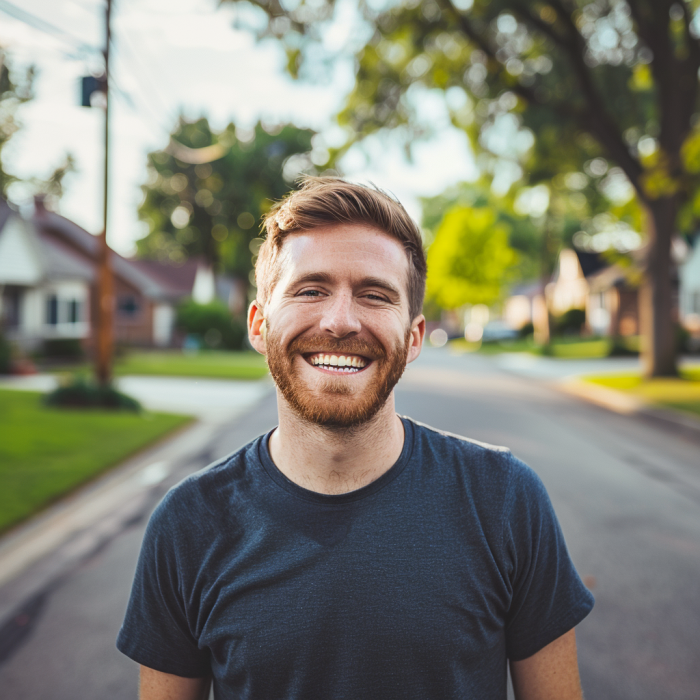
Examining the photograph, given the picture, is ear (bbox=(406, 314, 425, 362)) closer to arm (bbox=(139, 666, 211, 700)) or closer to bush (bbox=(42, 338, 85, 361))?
arm (bbox=(139, 666, 211, 700))

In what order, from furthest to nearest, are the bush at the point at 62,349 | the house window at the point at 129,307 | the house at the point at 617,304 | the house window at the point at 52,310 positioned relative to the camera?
1. the house at the point at 617,304
2. the house window at the point at 129,307
3. the house window at the point at 52,310
4. the bush at the point at 62,349

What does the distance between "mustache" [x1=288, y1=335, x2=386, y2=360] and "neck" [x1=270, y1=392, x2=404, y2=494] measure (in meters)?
0.15

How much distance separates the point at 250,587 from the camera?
169 cm

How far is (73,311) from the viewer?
96.9ft

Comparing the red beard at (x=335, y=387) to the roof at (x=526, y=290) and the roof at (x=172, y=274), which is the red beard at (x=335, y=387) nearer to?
the roof at (x=172, y=274)

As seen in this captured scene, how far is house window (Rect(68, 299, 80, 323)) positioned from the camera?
29188 mm

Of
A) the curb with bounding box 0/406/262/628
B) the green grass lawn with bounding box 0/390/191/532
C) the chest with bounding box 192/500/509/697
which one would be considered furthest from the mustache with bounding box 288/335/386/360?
the green grass lawn with bounding box 0/390/191/532

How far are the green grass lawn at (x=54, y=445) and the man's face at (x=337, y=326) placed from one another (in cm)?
528

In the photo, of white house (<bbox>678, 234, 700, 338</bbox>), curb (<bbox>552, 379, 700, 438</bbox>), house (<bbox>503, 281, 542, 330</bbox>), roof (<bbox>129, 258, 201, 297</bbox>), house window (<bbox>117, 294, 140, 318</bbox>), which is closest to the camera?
curb (<bbox>552, 379, 700, 438</bbox>)

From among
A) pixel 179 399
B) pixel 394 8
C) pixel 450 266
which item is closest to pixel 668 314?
pixel 394 8

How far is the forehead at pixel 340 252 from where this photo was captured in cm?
181

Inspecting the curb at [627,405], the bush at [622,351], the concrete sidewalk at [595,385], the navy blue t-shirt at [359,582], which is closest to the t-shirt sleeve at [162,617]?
the navy blue t-shirt at [359,582]

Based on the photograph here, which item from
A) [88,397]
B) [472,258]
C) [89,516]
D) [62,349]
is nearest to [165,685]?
[89,516]

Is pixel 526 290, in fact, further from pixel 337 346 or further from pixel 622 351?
pixel 337 346
